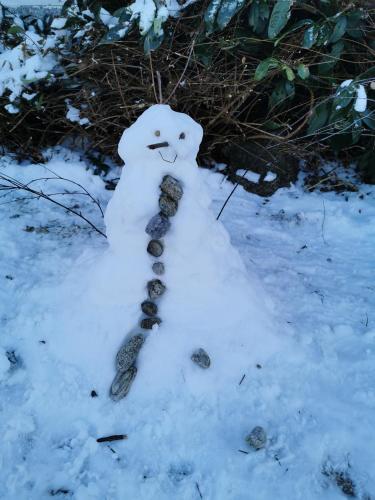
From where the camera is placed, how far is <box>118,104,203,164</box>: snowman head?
4.49 ft

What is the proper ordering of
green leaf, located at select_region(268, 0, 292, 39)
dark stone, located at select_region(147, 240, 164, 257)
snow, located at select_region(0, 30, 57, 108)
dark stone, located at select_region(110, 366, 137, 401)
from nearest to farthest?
1. dark stone, located at select_region(110, 366, 137, 401)
2. dark stone, located at select_region(147, 240, 164, 257)
3. green leaf, located at select_region(268, 0, 292, 39)
4. snow, located at select_region(0, 30, 57, 108)

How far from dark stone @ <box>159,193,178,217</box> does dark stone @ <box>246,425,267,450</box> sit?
0.77m

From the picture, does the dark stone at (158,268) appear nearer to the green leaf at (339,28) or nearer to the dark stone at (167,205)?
the dark stone at (167,205)

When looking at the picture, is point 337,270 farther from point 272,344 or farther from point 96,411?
point 96,411

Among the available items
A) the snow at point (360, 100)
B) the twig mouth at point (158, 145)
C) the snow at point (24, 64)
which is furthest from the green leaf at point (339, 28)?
the snow at point (24, 64)

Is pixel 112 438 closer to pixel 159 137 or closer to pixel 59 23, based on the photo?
pixel 159 137

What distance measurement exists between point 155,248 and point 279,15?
3.96 feet

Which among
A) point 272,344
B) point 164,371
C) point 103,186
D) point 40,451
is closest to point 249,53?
point 103,186

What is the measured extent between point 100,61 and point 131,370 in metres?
1.88

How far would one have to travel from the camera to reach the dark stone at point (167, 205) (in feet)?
4.60

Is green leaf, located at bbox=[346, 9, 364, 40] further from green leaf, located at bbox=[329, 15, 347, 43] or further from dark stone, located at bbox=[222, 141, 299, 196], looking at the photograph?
dark stone, located at bbox=[222, 141, 299, 196]

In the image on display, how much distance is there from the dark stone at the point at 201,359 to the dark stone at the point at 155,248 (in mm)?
387

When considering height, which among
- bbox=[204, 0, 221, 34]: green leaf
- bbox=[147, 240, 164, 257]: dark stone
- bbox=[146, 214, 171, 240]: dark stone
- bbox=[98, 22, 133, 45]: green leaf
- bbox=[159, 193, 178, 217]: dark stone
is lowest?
bbox=[147, 240, 164, 257]: dark stone

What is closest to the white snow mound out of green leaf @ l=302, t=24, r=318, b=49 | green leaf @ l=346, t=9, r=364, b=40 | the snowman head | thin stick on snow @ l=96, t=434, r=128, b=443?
the snowman head
